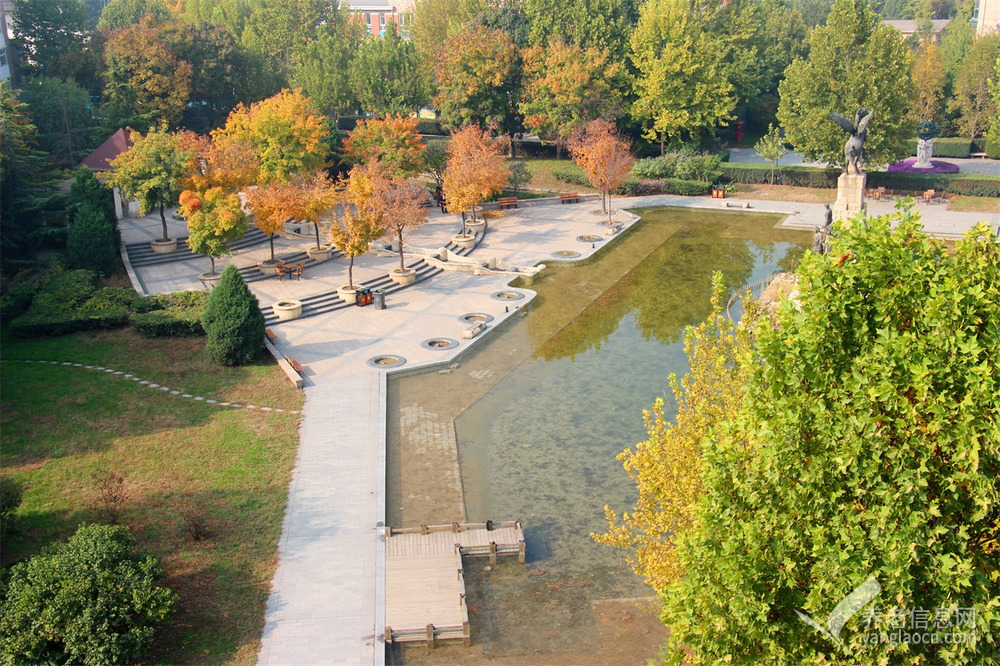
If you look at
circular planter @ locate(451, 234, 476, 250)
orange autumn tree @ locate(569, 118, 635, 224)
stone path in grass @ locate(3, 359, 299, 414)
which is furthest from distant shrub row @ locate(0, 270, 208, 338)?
orange autumn tree @ locate(569, 118, 635, 224)

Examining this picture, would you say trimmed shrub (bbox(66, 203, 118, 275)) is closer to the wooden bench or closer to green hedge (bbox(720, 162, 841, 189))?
the wooden bench

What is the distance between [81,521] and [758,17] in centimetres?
6536

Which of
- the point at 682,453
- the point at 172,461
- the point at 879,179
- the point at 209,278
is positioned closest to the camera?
the point at 682,453

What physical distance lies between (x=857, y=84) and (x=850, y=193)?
1662 cm

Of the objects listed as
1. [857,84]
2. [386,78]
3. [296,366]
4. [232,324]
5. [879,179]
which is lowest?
[296,366]

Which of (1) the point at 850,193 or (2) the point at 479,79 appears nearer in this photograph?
(1) the point at 850,193

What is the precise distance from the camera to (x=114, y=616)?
555 inches

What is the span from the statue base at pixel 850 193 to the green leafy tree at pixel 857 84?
1543 centimetres

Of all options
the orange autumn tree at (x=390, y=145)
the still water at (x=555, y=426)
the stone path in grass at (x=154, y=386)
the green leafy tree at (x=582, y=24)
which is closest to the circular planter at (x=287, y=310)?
the stone path in grass at (x=154, y=386)

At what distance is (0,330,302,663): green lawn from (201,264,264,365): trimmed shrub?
54 cm

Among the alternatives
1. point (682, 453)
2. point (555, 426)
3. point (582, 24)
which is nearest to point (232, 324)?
point (555, 426)

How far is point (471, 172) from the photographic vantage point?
133 ft

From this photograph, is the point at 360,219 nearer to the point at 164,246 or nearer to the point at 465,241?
the point at 465,241

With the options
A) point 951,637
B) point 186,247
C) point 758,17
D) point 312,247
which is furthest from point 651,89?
point 951,637
